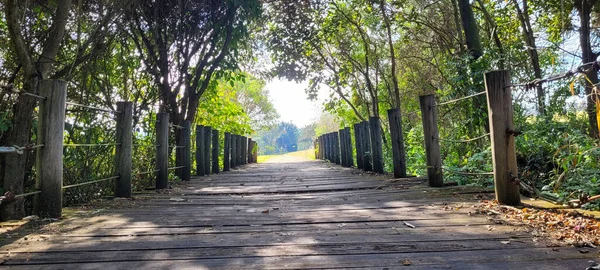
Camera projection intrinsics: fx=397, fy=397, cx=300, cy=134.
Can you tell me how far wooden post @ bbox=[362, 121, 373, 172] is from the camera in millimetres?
6773

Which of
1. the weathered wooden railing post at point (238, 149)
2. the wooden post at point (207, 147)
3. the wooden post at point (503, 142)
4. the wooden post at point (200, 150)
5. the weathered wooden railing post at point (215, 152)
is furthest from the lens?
the weathered wooden railing post at point (238, 149)

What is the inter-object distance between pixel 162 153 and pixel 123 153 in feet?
3.68

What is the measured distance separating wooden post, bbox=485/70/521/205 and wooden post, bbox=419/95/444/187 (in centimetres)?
113

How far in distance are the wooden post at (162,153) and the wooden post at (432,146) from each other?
9.67ft

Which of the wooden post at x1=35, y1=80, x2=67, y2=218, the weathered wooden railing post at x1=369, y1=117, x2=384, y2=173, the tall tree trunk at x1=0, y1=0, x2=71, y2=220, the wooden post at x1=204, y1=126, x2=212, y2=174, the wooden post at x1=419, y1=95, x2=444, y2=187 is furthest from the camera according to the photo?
the wooden post at x1=204, y1=126, x2=212, y2=174

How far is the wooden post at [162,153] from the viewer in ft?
15.1

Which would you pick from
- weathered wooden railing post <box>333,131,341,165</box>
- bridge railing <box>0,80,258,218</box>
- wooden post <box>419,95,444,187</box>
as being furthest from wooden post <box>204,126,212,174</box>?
wooden post <box>419,95,444,187</box>

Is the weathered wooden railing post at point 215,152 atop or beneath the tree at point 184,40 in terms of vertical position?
beneath

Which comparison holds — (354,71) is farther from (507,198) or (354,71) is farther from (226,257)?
(226,257)

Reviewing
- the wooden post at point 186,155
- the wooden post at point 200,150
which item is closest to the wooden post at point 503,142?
the wooden post at point 186,155

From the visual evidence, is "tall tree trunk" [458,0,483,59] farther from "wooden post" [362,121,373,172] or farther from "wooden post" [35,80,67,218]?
"wooden post" [35,80,67,218]

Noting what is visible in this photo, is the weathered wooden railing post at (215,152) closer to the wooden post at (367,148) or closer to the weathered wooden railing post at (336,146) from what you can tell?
the wooden post at (367,148)

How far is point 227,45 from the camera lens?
275 inches

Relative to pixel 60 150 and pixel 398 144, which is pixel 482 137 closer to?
pixel 398 144
